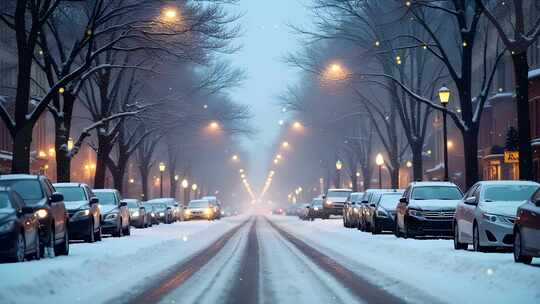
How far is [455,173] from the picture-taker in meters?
84.4

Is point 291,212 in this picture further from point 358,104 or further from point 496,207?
point 496,207

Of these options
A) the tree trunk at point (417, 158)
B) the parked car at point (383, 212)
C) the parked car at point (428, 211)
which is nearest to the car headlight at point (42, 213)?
the parked car at point (428, 211)

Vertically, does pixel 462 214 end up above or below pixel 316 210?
below

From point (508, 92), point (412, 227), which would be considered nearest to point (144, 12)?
point (412, 227)

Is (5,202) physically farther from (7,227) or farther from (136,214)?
(136,214)

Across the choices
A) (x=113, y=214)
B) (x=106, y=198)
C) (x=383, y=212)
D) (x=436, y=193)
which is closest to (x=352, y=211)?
(x=383, y=212)

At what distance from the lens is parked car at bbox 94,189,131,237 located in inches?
1574

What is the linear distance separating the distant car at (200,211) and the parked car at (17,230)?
179 feet

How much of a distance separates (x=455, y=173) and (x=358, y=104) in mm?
10578

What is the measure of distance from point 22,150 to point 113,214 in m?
6.91

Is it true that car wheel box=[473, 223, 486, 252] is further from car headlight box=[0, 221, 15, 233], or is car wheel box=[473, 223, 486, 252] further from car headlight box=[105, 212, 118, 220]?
car headlight box=[105, 212, 118, 220]

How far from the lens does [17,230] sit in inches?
858

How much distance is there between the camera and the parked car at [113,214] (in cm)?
3997

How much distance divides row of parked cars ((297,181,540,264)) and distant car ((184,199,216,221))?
24.4m
